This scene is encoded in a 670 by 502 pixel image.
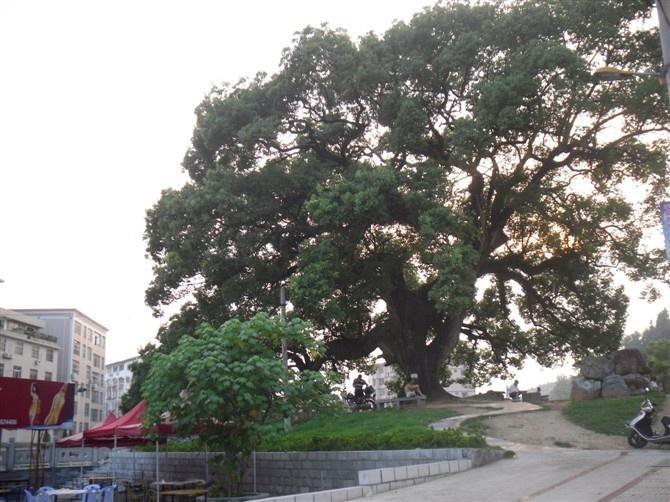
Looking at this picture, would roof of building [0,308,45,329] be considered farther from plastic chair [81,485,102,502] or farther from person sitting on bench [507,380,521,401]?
plastic chair [81,485,102,502]

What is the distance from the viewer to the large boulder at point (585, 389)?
66.6 ft

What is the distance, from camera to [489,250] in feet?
82.5

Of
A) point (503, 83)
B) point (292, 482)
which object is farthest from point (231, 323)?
point (503, 83)

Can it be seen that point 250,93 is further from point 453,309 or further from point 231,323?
point 231,323

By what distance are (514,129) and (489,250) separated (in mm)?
6053

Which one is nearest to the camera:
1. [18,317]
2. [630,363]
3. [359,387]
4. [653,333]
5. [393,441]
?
[393,441]

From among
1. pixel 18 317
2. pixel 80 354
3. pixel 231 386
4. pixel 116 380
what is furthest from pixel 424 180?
pixel 116 380

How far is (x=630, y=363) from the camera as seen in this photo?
2045cm

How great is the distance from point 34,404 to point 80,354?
5040 cm

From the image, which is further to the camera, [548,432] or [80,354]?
[80,354]

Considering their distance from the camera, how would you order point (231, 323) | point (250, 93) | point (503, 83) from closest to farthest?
point (231, 323)
point (503, 83)
point (250, 93)

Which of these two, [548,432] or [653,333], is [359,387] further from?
[653,333]

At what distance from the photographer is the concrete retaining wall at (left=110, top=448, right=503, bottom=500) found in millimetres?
11664

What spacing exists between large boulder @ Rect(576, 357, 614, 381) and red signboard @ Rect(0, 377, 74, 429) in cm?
1573
